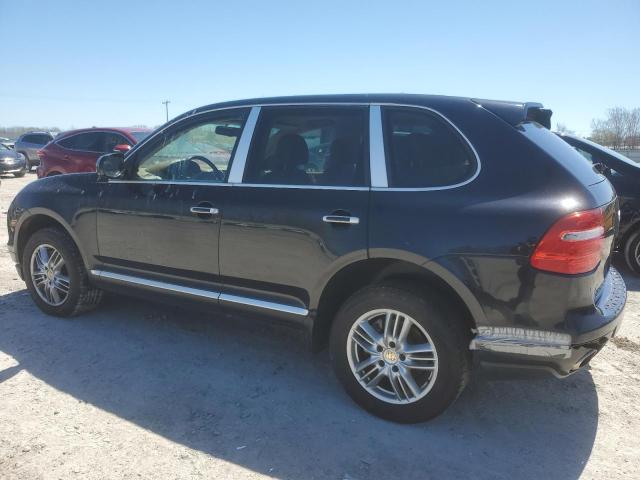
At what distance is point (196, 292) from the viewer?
12.0 ft

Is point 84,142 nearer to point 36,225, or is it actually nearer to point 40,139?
point 36,225

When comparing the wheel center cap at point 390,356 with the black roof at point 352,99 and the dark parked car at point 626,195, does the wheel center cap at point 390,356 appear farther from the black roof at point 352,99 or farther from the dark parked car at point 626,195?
the dark parked car at point 626,195

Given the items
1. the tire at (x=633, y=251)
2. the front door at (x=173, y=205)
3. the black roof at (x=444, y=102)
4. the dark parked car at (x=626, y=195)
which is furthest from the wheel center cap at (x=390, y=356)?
the tire at (x=633, y=251)

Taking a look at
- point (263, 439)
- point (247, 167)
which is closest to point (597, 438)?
point (263, 439)

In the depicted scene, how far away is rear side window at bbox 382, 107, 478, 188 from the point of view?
2.79m

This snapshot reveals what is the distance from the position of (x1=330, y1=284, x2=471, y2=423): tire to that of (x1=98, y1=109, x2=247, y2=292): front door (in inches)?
42.7

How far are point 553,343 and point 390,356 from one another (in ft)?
2.94

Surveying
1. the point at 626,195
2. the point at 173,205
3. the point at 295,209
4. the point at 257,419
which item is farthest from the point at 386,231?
the point at 626,195

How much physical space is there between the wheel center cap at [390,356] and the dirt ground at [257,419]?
0.38m

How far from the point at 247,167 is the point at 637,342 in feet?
11.4

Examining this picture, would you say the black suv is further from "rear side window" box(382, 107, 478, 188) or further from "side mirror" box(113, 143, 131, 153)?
"side mirror" box(113, 143, 131, 153)

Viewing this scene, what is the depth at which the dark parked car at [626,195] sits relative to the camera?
6156mm

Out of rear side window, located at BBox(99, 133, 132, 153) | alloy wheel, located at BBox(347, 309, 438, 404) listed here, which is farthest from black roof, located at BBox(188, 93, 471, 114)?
rear side window, located at BBox(99, 133, 132, 153)

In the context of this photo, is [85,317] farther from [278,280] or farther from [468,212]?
[468,212]
